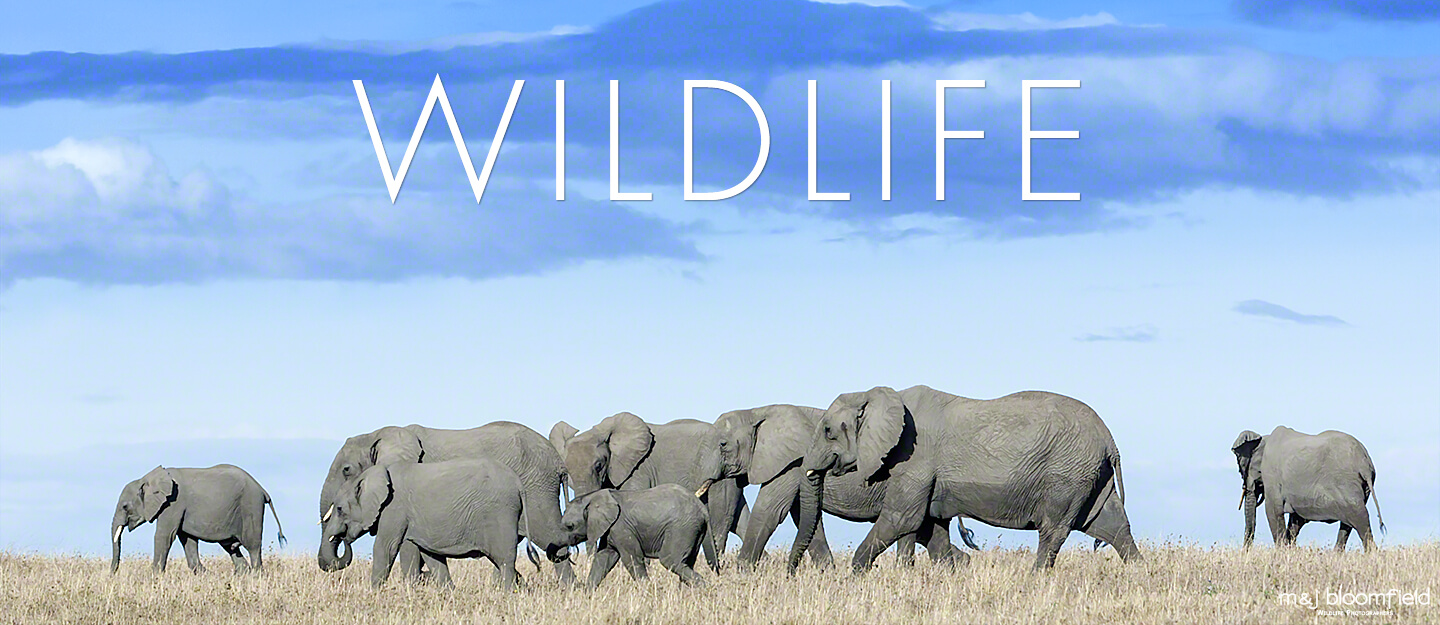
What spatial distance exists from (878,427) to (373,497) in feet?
20.9

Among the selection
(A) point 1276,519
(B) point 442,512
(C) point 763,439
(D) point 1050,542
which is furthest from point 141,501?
(A) point 1276,519

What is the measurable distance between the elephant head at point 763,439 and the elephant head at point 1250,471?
960 centimetres

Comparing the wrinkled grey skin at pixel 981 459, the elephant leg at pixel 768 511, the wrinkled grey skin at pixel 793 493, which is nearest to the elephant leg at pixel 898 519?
the wrinkled grey skin at pixel 981 459

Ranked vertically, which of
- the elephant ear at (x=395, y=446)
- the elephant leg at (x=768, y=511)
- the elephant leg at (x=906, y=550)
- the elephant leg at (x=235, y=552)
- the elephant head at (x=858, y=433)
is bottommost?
the elephant leg at (x=235, y=552)

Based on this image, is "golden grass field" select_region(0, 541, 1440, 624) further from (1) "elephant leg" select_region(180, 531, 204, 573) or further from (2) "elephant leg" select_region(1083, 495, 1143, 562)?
(1) "elephant leg" select_region(180, 531, 204, 573)

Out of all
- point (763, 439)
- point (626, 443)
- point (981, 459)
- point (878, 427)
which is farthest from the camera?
point (626, 443)

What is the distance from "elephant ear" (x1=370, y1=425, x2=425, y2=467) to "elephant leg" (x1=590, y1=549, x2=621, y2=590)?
14.1 feet

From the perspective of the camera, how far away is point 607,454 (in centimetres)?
2722

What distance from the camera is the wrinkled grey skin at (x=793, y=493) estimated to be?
22.8 metres

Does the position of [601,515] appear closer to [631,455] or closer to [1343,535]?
[631,455]

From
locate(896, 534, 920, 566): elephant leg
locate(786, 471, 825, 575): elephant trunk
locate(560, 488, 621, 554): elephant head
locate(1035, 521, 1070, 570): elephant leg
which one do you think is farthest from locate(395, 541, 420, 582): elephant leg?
locate(1035, 521, 1070, 570): elephant leg

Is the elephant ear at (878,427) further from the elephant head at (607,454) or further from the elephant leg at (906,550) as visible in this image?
the elephant head at (607,454)

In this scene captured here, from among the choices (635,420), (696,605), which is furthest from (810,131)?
(696,605)

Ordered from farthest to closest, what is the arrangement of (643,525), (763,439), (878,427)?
(763,439) < (878,427) < (643,525)
